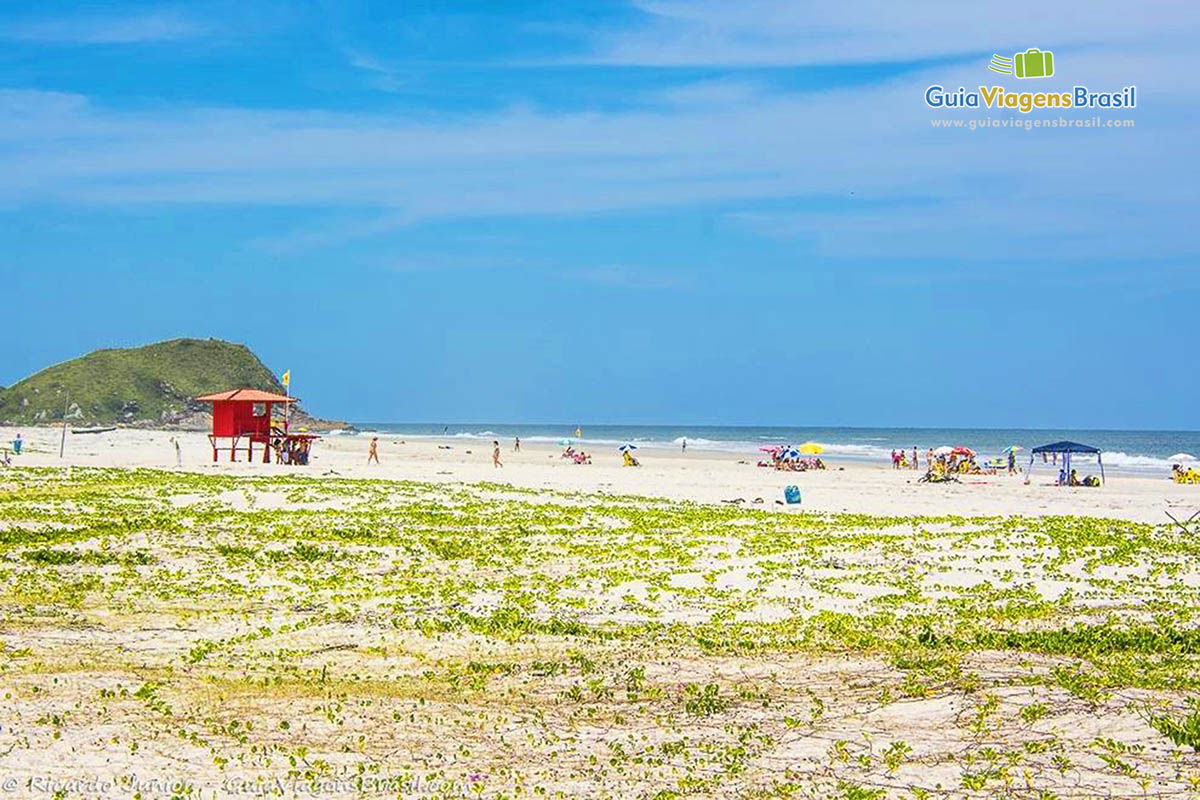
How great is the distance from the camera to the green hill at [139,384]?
135m

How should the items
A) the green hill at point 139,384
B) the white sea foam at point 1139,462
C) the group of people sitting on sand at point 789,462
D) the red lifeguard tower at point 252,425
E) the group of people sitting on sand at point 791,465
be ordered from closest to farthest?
the red lifeguard tower at point 252,425 < the group of people sitting on sand at point 791,465 < the group of people sitting on sand at point 789,462 < the white sea foam at point 1139,462 < the green hill at point 139,384

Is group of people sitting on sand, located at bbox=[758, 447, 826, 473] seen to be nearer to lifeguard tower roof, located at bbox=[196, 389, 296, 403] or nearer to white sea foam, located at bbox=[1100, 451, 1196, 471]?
white sea foam, located at bbox=[1100, 451, 1196, 471]


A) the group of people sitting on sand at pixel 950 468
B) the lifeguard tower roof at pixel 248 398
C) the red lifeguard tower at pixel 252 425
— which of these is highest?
the lifeguard tower roof at pixel 248 398

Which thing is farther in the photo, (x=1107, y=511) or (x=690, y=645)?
(x=1107, y=511)

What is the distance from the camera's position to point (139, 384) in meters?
147

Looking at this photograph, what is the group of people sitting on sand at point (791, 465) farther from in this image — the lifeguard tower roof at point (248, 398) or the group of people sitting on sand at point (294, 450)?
the lifeguard tower roof at point (248, 398)

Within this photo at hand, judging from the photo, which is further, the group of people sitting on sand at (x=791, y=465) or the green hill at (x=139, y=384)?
the green hill at (x=139, y=384)

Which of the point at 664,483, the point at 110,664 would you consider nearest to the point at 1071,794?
the point at 110,664

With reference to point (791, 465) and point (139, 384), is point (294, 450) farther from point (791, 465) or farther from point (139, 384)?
point (139, 384)

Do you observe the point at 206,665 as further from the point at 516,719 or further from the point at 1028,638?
the point at 1028,638

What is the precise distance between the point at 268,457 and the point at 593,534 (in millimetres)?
33195

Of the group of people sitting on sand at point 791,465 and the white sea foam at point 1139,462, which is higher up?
the white sea foam at point 1139,462

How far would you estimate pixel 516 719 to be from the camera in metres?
9.25

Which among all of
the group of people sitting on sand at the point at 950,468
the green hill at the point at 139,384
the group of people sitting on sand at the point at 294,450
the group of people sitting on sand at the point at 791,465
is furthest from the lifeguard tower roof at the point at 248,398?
the green hill at the point at 139,384
